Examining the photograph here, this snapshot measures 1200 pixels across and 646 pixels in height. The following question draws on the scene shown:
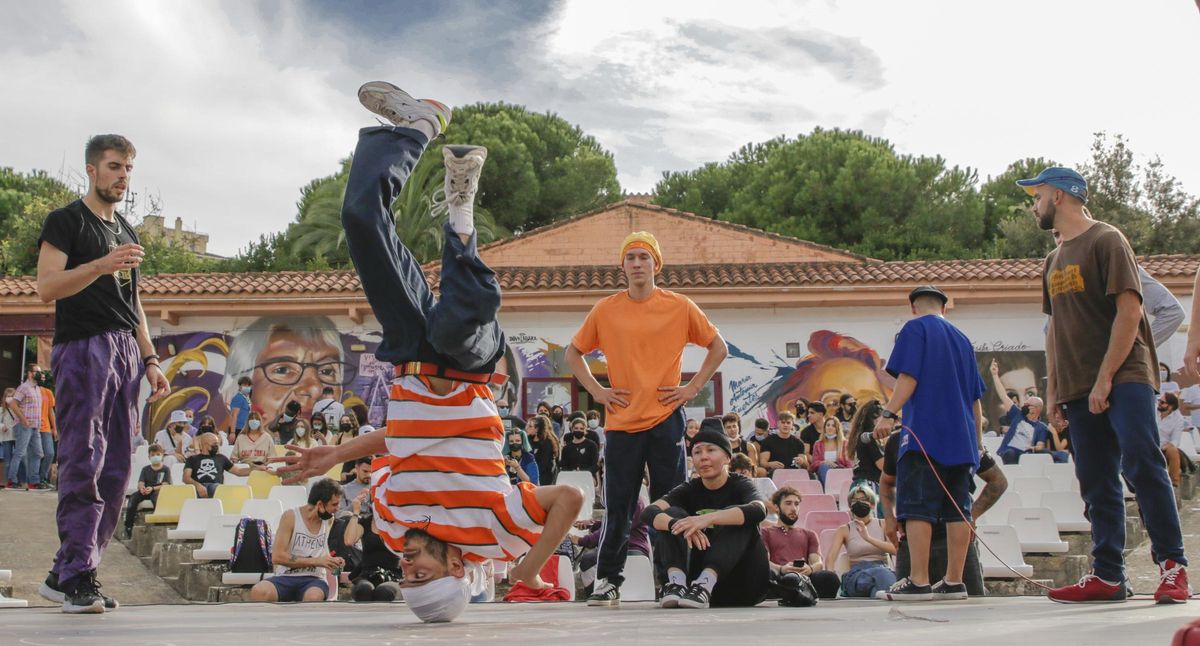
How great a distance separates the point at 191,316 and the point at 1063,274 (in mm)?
19759

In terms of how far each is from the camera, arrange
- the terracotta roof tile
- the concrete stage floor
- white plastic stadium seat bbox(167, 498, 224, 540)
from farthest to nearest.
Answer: the terracotta roof tile → white plastic stadium seat bbox(167, 498, 224, 540) → the concrete stage floor

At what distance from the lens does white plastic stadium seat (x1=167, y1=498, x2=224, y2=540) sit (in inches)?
436

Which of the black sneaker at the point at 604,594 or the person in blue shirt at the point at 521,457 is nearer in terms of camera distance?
the black sneaker at the point at 604,594

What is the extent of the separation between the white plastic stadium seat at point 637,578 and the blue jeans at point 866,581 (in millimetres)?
1435

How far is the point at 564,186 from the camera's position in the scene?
4791cm

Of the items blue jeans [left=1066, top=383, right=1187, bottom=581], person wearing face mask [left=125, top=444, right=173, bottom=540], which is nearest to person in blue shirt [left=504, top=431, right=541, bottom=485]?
person wearing face mask [left=125, top=444, right=173, bottom=540]

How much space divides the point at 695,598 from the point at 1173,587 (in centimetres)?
200

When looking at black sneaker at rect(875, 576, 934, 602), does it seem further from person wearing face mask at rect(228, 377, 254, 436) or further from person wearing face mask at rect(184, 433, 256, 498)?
person wearing face mask at rect(228, 377, 254, 436)

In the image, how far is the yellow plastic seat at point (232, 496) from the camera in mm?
11836

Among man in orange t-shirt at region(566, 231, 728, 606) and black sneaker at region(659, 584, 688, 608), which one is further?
man in orange t-shirt at region(566, 231, 728, 606)

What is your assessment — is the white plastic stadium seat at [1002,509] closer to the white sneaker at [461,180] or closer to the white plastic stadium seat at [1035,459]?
the white plastic stadium seat at [1035,459]

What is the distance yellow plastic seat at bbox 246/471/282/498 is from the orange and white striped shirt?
388 inches

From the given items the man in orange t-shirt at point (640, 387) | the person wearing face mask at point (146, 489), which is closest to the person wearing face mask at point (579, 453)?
the person wearing face mask at point (146, 489)

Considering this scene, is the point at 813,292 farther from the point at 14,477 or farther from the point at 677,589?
the point at 677,589
